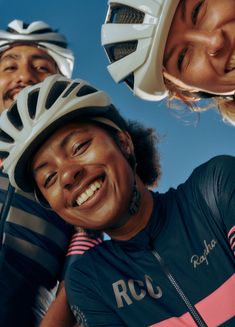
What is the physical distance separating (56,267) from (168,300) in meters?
1.42

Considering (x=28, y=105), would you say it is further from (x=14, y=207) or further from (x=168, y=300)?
(x=168, y=300)

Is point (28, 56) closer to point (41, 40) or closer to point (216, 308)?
Answer: point (41, 40)

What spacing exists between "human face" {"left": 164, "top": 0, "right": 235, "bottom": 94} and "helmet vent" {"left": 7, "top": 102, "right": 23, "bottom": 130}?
55.9 inches

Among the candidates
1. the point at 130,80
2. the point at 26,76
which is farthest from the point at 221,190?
the point at 26,76

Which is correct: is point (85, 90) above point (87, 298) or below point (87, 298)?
above

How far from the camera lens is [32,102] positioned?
3.96 meters

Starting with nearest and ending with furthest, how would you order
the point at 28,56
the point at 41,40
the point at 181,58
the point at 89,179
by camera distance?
the point at 181,58
the point at 89,179
the point at 28,56
the point at 41,40

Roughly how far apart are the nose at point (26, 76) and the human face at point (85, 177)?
1.72 meters

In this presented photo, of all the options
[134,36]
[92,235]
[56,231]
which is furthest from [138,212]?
[134,36]

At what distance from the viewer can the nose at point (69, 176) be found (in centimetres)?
341

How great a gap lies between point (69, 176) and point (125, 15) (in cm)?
138

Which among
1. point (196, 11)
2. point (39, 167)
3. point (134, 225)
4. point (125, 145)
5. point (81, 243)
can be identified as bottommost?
point (81, 243)

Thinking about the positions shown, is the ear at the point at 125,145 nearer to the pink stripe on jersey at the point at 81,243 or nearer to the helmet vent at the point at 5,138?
the pink stripe on jersey at the point at 81,243

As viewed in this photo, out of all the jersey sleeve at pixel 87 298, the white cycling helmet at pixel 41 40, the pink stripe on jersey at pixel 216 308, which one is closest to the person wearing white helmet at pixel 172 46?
the pink stripe on jersey at pixel 216 308
